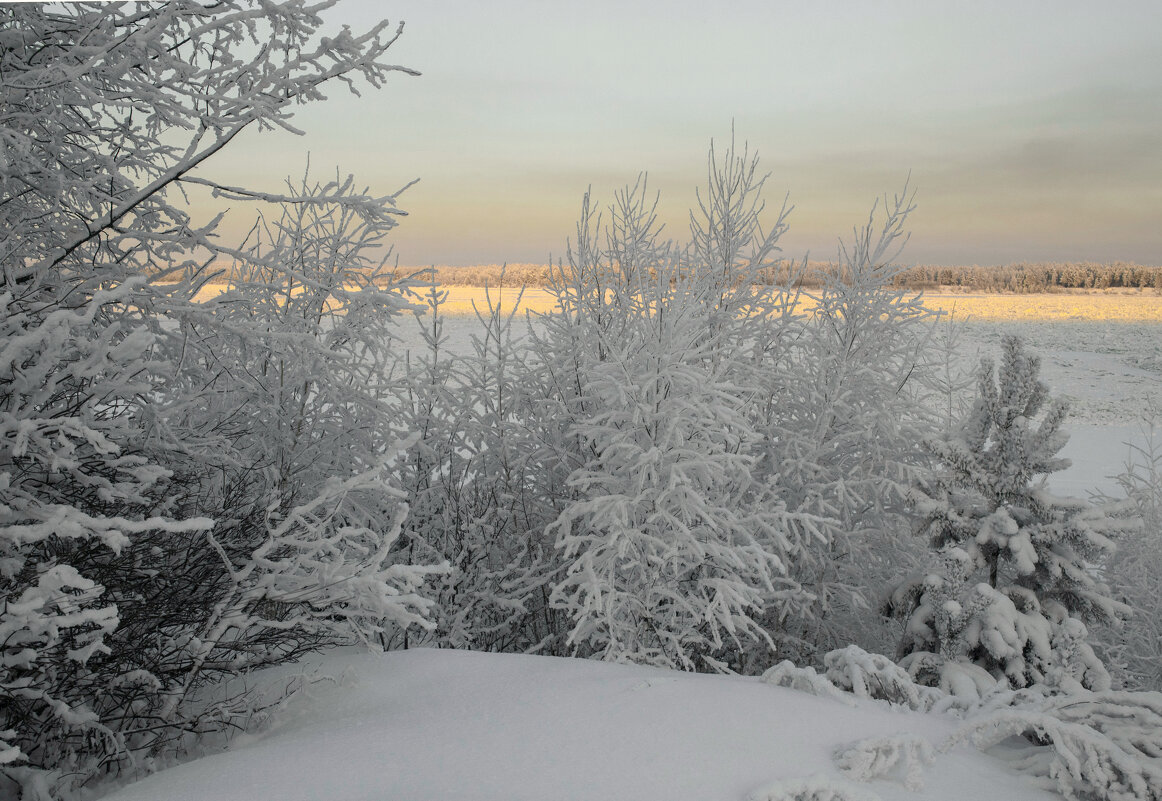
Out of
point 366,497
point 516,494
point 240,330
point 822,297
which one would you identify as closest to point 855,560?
point 822,297

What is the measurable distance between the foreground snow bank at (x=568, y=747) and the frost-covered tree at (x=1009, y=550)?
1.48 meters

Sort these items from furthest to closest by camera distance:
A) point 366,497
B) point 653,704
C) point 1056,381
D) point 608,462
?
point 1056,381 < point 366,497 < point 608,462 < point 653,704

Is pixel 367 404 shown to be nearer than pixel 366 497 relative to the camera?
Yes

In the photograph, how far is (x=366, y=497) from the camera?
27.0 feet

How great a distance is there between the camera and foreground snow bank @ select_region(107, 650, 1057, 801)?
9.86 feet

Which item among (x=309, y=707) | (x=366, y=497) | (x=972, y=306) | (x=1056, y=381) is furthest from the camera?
(x=972, y=306)

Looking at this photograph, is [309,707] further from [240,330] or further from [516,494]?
[516,494]

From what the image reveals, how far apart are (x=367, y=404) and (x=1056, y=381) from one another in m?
26.3

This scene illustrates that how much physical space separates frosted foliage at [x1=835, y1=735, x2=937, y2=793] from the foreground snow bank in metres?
0.03

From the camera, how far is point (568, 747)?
3.33 meters

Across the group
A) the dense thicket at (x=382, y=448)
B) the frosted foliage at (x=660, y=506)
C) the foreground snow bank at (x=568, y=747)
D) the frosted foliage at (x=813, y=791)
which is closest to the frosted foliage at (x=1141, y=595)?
the dense thicket at (x=382, y=448)

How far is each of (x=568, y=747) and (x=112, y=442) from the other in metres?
2.45

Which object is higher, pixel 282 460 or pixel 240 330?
pixel 240 330

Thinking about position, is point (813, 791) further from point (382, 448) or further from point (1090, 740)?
point (382, 448)
